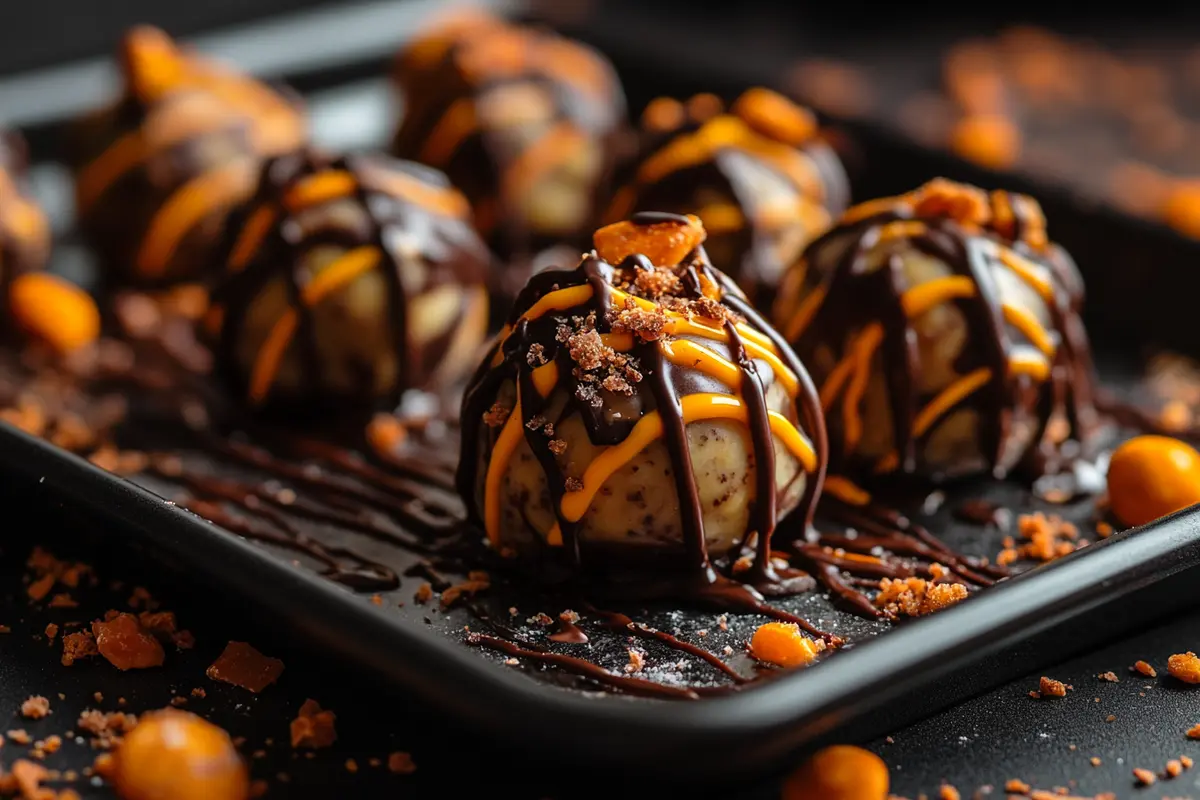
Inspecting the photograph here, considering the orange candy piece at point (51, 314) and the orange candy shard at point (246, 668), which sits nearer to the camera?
the orange candy shard at point (246, 668)

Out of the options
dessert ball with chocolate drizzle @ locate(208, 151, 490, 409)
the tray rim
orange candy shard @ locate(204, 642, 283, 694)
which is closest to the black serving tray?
the tray rim

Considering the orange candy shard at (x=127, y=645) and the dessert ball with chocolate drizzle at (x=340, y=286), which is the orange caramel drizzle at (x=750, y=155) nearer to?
the dessert ball with chocolate drizzle at (x=340, y=286)

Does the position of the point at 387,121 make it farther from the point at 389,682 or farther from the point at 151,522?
the point at 389,682

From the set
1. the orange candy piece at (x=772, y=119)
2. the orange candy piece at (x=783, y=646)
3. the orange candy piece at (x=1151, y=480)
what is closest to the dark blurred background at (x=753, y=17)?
the orange candy piece at (x=772, y=119)

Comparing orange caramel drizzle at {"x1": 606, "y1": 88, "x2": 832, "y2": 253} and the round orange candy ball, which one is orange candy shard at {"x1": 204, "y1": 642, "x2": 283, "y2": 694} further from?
orange caramel drizzle at {"x1": 606, "y1": 88, "x2": 832, "y2": 253}

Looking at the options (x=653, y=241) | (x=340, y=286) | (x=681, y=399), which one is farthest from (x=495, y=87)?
(x=681, y=399)

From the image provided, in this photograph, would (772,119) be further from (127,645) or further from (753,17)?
(753,17)

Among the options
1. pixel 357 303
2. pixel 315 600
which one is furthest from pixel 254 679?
pixel 357 303
